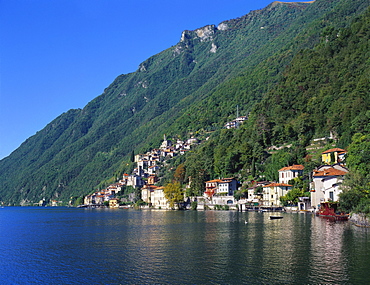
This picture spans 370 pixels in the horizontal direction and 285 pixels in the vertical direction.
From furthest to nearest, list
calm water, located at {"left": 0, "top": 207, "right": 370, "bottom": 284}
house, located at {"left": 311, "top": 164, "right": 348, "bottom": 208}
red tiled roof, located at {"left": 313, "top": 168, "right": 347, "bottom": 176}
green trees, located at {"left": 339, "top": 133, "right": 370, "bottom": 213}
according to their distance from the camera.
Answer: red tiled roof, located at {"left": 313, "top": 168, "right": 347, "bottom": 176} < house, located at {"left": 311, "top": 164, "right": 348, "bottom": 208} < green trees, located at {"left": 339, "top": 133, "right": 370, "bottom": 213} < calm water, located at {"left": 0, "top": 207, "right": 370, "bottom": 284}

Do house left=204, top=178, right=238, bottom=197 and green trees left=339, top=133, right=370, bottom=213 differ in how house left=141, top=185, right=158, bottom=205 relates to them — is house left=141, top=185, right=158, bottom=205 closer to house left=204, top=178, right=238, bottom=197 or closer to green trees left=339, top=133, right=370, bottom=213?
house left=204, top=178, right=238, bottom=197

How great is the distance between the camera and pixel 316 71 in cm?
13538

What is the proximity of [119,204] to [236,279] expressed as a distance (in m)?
155

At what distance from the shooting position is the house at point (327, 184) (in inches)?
3046

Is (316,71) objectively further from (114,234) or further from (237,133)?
(114,234)

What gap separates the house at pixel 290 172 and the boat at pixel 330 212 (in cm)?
2299

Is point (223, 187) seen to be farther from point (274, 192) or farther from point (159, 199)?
point (159, 199)

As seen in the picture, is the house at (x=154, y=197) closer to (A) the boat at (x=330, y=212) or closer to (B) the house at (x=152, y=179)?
(B) the house at (x=152, y=179)

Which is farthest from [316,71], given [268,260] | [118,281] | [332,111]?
[118,281]

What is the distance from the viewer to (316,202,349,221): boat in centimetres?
6629

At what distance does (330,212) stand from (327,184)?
10.3 meters

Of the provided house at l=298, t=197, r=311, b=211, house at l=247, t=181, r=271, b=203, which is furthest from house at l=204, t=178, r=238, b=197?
house at l=298, t=197, r=311, b=211

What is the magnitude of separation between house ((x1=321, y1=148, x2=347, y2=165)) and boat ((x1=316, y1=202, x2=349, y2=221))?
18552mm

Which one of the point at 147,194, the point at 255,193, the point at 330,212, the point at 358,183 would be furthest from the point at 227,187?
the point at 147,194
